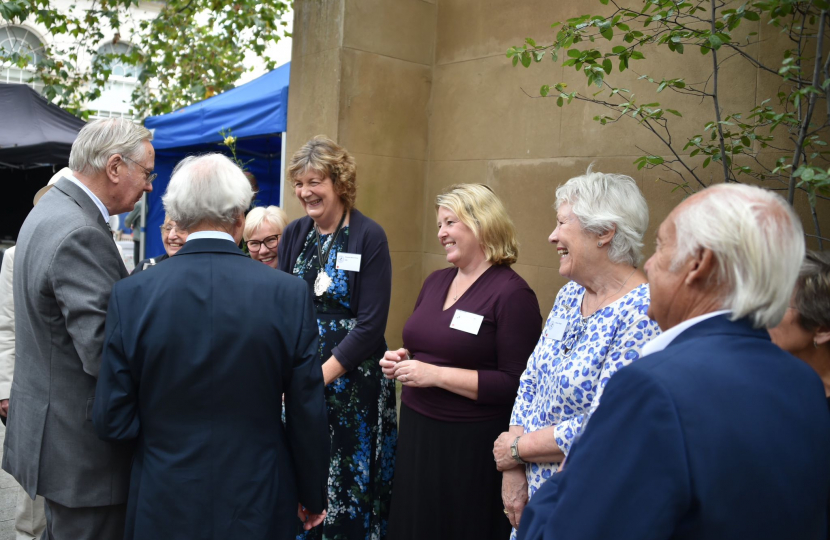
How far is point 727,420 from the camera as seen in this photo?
1.02 m

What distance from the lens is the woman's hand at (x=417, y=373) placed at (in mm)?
2553

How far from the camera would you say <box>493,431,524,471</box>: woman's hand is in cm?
225

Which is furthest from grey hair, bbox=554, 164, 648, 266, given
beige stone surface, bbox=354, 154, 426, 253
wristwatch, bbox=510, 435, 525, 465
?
beige stone surface, bbox=354, 154, 426, 253

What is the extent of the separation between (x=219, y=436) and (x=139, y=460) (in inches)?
11.1

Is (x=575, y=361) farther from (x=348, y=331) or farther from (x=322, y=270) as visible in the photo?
(x=322, y=270)

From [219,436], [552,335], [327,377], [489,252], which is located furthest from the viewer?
[327,377]

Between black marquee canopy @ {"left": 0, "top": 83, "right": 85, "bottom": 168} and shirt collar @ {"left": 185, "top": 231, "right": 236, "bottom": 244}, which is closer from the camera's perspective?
shirt collar @ {"left": 185, "top": 231, "right": 236, "bottom": 244}

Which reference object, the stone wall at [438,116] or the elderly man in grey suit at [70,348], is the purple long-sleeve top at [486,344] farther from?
the stone wall at [438,116]

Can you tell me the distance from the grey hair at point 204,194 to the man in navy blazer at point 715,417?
122cm

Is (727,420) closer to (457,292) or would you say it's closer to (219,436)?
(219,436)

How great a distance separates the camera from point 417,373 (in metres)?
2.57

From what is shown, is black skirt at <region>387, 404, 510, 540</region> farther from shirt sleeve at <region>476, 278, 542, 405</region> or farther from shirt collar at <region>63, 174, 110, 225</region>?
shirt collar at <region>63, 174, 110, 225</region>

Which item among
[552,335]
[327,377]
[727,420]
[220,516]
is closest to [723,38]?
[552,335]

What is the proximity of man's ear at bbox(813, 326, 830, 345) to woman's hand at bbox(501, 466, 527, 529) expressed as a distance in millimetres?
1006
